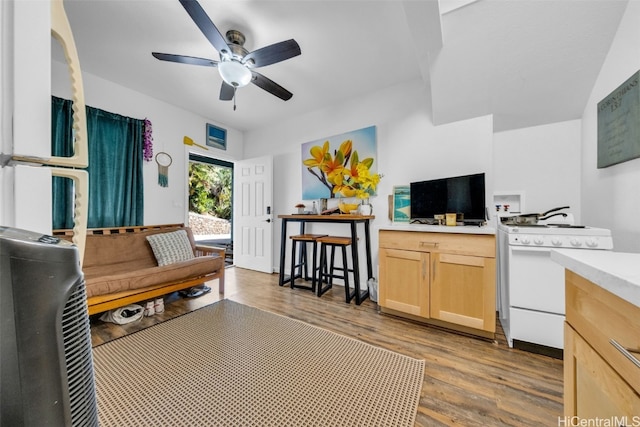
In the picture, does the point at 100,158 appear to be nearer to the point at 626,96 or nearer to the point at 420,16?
the point at 420,16

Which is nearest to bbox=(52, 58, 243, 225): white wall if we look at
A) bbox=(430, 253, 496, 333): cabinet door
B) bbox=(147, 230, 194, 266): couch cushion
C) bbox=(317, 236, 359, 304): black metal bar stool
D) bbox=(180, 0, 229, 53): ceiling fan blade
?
bbox=(147, 230, 194, 266): couch cushion

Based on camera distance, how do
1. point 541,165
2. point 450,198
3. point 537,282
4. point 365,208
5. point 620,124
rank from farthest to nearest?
point 365,208, point 450,198, point 541,165, point 537,282, point 620,124

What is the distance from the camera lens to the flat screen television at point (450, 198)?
2.14 meters

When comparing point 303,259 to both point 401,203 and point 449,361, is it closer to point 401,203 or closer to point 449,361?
point 401,203

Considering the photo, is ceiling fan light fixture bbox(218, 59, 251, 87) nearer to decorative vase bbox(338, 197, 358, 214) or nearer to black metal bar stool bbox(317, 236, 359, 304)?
decorative vase bbox(338, 197, 358, 214)

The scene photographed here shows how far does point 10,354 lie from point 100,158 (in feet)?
11.0

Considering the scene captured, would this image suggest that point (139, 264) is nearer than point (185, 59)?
No

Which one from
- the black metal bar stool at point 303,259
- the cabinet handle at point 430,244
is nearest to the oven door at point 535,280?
the cabinet handle at point 430,244

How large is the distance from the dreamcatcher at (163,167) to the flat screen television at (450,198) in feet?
10.8

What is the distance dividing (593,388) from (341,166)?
284cm

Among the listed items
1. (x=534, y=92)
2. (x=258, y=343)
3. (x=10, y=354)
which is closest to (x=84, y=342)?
(x=10, y=354)

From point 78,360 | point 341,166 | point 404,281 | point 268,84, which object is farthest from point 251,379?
point 341,166

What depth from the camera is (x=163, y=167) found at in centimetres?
334

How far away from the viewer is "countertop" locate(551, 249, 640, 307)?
0.45 meters
